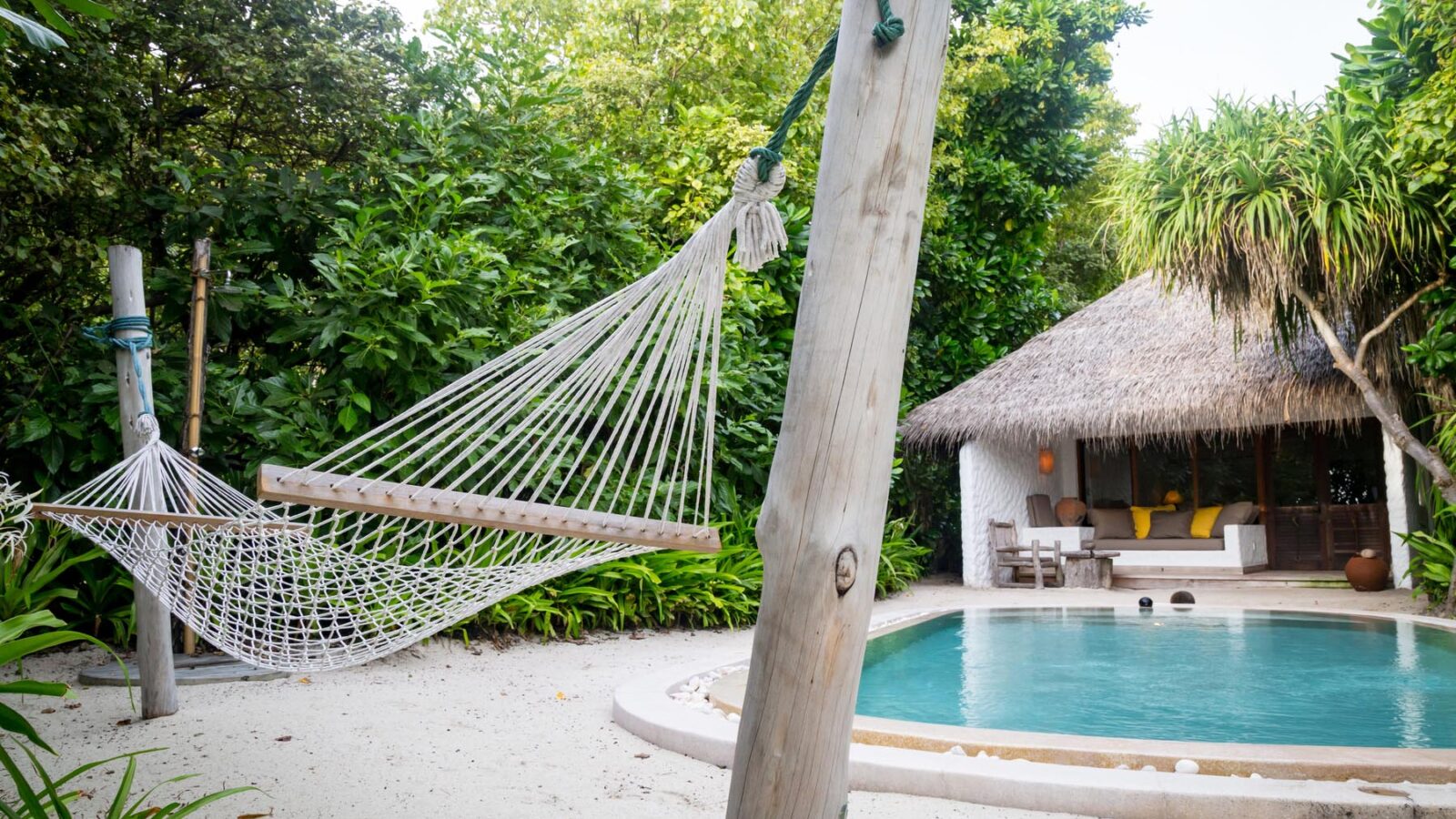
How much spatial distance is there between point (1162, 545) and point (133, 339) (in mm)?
7176

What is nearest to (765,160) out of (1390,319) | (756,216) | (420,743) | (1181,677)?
(756,216)

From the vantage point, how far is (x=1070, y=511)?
826cm

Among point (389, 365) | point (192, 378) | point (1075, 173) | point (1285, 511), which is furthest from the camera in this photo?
point (1075, 173)

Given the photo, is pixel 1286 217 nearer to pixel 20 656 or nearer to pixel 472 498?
pixel 472 498

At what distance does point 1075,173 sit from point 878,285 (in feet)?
31.2

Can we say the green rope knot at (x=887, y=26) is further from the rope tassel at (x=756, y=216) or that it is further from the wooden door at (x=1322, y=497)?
the wooden door at (x=1322, y=497)

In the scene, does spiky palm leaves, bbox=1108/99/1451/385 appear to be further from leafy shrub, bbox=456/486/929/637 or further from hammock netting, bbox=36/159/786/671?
hammock netting, bbox=36/159/786/671

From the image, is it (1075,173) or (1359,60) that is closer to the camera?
(1359,60)

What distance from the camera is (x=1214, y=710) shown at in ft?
9.86

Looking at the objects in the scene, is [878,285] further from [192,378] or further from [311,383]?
[311,383]

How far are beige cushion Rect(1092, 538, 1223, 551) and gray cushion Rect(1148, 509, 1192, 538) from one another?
0.45m

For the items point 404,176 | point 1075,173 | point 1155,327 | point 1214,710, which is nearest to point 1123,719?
point 1214,710

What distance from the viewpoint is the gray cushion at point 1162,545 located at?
741cm

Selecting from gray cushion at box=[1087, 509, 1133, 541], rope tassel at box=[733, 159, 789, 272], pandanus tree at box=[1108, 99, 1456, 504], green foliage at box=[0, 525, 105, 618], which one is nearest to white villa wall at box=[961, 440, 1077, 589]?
gray cushion at box=[1087, 509, 1133, 541]
